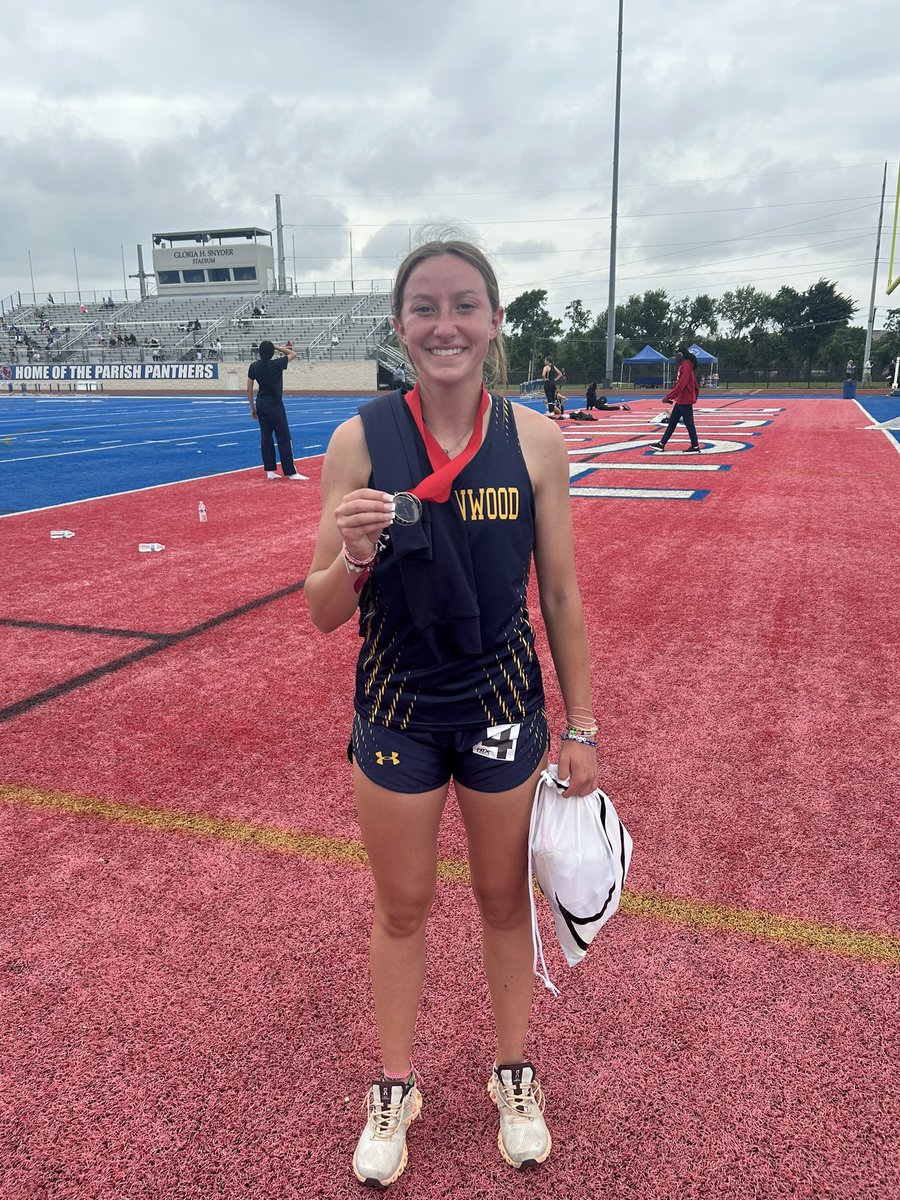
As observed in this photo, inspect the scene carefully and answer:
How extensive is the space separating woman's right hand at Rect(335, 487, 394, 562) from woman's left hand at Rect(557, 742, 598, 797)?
72 centimetres

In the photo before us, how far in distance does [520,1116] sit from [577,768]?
885 millimetres

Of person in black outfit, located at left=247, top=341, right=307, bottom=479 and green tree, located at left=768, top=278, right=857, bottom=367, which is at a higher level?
green tree, located at left=768, top=278, right=857, bottom=367

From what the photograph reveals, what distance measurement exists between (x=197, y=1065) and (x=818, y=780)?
278cm

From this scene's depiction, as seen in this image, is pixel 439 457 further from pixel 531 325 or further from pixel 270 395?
pixel 531 325

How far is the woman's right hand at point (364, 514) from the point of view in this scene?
156 centimetres

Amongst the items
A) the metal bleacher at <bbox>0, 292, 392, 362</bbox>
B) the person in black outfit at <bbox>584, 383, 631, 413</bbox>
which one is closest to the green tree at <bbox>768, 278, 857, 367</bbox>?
the metal bleacher at <bbox>0, 292, 392, 362</bbox>

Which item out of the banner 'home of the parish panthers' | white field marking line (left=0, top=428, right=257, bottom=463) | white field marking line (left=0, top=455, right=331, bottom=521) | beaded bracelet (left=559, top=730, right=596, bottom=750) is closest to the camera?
beaded bracelet (left=559, top=730, right=596, bottom=750)

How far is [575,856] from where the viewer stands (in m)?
1.85

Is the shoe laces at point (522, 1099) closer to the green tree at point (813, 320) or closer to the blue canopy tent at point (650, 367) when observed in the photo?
the blue canopy tent at point (650, 367)

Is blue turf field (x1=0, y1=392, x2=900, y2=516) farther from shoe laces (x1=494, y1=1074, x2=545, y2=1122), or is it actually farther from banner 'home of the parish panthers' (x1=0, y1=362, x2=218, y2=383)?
banner 'home of the parish panthers' (x1=0, y1=362, x2=218, y2=383)

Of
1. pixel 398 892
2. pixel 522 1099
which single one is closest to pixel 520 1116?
pixel 522 1099

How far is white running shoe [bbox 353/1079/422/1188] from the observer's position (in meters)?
1.88

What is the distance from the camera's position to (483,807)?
1874mm

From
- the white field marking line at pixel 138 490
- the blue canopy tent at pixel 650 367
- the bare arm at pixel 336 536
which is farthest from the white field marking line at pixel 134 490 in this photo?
the blue canopy tent at pixel 650 367
